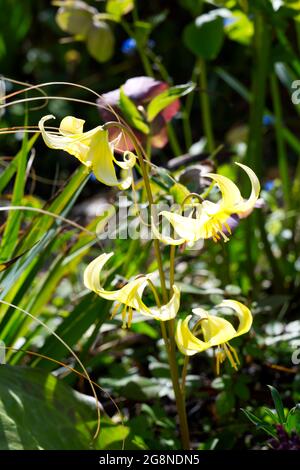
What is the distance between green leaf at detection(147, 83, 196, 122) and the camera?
40.8 inches

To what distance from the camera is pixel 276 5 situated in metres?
1.25

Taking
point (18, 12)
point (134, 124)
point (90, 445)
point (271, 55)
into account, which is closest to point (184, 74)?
point (18, 12)

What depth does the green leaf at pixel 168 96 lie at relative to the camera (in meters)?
1.04

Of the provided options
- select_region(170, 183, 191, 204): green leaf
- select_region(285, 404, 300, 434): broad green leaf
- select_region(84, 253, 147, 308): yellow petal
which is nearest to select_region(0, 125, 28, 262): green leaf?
select_region(170, 183, 191, 204): green leaf

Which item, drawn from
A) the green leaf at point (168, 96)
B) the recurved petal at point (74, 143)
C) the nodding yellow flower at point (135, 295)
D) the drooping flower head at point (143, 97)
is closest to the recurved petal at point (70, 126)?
the recurved petal at point (74, 143)

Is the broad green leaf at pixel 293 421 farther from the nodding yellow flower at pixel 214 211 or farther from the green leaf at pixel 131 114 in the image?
the green leaf at pixel 131 114

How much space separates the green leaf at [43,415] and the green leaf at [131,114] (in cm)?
37

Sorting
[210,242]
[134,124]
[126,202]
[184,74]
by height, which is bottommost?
[184,74]

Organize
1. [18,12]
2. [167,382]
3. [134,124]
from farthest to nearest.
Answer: [18,12], [167,382], [134,124]

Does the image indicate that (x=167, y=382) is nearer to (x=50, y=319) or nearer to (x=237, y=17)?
(x=50, y=319)

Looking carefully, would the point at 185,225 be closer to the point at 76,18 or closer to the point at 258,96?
the point at 258,96

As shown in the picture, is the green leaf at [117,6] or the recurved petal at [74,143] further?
the green leaf at [117,6]

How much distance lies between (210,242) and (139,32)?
427 millimetres

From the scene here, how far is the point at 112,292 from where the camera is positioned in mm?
780
